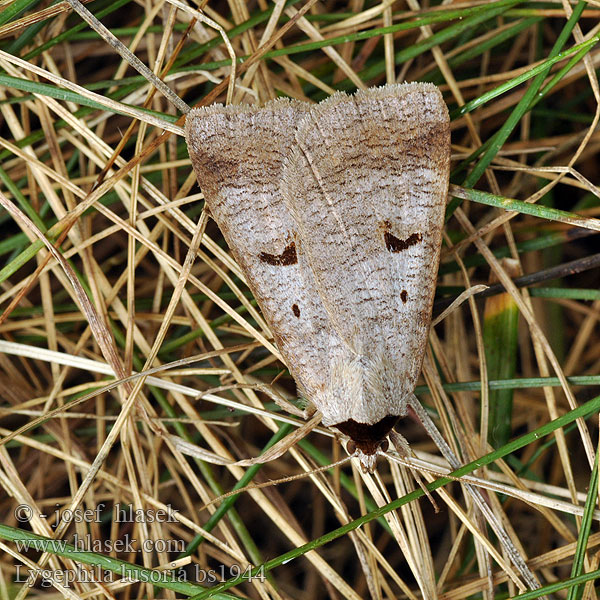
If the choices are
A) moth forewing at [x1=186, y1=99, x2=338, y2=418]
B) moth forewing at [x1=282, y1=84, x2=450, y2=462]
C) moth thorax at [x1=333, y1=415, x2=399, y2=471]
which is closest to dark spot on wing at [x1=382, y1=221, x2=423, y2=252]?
moth forewing at [x1=282, y1=84, x2=450, y2=462]

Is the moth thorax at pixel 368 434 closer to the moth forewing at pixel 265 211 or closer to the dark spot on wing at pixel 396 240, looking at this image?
the moth forewing at pixel 265 211

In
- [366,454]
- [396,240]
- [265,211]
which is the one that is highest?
[265,211]

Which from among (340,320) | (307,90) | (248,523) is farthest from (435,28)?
(248,523)

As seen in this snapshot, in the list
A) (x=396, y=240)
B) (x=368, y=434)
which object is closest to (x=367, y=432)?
(x=368, y=434)

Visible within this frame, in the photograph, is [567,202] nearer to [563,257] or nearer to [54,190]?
[563,257]

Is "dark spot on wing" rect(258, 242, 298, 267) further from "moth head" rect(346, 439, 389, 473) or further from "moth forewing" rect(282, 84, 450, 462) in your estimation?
"moth head" rect(346, 439, 389, 473)

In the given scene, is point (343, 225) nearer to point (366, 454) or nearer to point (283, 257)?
point (283, 257)

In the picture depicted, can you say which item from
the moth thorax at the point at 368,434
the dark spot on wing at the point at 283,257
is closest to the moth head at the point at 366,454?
the moth thorax at the point at 368,434
